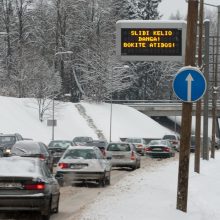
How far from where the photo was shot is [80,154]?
27.2 m

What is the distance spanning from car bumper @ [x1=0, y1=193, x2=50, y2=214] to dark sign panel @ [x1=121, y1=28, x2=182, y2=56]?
12075mm

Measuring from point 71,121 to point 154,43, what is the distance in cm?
5791

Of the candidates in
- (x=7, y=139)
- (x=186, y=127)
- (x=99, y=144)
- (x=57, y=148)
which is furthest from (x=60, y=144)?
(x=186, y=127)

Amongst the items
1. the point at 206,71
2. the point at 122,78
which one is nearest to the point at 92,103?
the point at 122,78

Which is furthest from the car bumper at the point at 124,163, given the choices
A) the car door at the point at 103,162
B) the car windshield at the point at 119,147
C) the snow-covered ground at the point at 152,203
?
the snow-covered ground at the point at 152,203

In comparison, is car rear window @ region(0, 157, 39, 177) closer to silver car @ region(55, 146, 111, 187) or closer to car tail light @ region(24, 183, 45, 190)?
car tail light @ region(24, 183, 45, 190)

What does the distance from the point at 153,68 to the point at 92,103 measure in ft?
93.8

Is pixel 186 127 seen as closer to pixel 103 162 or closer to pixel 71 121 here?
pixel 103 162

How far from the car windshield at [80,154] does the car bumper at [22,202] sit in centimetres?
1076

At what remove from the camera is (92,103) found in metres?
96.6

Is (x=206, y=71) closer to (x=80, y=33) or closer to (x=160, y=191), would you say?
(x=160, y=191)

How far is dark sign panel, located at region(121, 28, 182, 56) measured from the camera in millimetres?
27359

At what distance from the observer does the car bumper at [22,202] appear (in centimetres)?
1605

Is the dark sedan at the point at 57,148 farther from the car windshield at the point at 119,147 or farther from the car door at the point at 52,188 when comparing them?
the car door at the point at 52,188
